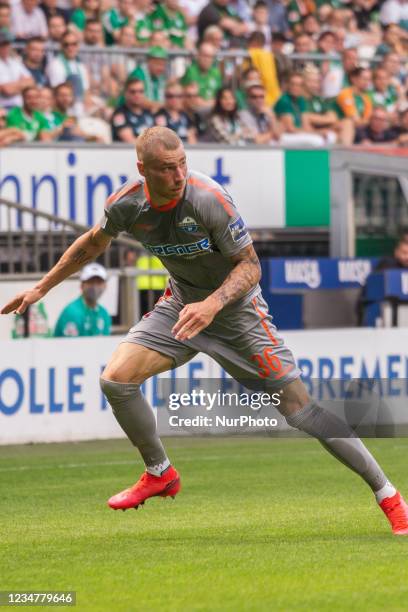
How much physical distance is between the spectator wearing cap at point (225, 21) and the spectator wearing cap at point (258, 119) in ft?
3.97

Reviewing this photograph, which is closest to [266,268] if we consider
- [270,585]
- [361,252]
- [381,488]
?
[361,252]

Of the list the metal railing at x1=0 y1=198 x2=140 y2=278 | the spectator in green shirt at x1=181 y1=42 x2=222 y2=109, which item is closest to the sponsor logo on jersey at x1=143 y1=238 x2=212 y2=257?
the metal railing at x1=0 y1=198 x2=140 y2=278

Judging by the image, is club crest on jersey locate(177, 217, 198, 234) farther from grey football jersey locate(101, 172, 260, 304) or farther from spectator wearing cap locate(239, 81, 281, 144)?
spectator wearing cap locate(239, 81, 281, 144)

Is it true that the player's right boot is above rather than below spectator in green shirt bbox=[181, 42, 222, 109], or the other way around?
below

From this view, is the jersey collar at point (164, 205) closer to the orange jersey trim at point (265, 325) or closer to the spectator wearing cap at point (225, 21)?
the orange jersey trim at point (265, 325)

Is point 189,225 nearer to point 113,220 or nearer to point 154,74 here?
point 113,220

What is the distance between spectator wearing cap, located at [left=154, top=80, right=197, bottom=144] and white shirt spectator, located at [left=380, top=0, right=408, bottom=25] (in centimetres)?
613

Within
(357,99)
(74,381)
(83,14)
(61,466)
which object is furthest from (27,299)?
(357,99)

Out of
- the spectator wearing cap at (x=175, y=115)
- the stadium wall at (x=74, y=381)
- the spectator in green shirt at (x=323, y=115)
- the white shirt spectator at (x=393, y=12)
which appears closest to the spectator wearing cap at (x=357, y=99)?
the spectator in green shirt at (x=323, y=115)

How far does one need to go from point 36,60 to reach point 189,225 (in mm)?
10350

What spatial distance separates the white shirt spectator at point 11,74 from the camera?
55.6 ft

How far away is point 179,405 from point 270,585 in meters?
7.62

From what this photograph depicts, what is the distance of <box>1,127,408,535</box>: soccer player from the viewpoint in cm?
729

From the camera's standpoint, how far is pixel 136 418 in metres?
7.86
